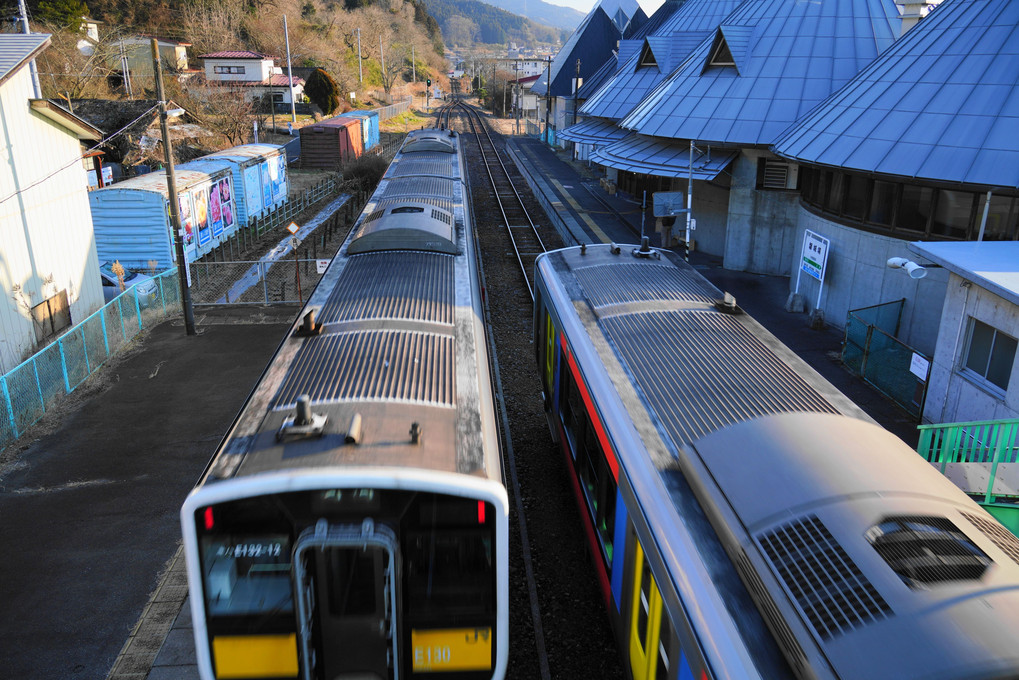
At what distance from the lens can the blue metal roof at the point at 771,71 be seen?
2295 centimetres

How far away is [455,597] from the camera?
18.8 feet

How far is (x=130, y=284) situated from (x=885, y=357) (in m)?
18.1

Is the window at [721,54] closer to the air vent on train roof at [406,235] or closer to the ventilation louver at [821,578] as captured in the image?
the air vent on train roof at [406,235]

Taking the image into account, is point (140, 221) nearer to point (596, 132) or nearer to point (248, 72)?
point (596, 132)

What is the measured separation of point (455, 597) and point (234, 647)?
5.49 feet

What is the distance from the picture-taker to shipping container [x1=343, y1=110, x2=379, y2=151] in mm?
48844

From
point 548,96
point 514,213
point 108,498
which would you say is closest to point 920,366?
point 108,498

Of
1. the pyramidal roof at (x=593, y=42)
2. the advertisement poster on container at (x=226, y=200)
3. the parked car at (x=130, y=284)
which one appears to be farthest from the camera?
the pyramidal roof at (x=593, y=42)

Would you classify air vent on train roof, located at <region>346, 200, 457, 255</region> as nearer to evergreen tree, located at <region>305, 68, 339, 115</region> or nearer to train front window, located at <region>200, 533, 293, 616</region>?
train front window, located at <region>200, 533, 293, 616</region>

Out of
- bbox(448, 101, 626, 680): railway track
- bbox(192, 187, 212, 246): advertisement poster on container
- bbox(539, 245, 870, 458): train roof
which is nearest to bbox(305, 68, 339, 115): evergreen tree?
bbox(192, 187, 212, 246): advertisement poster on container

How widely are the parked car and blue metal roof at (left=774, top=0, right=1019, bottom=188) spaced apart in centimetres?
1643

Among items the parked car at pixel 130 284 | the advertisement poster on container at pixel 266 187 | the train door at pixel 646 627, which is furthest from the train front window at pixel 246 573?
Answer: the advertisement poster on container at pixel 266 187

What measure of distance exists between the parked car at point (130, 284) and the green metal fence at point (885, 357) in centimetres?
1630

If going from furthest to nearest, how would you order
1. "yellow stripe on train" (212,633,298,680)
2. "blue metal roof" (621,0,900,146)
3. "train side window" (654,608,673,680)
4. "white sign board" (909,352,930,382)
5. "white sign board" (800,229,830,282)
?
"blue metal roof" (621,0,900,146), "white sign board" (800,229,830,282), "white sign board" (909,352,930,382), "yellow stripe on train" (212,633,298,680), "train side window" (654,608,673,680)
